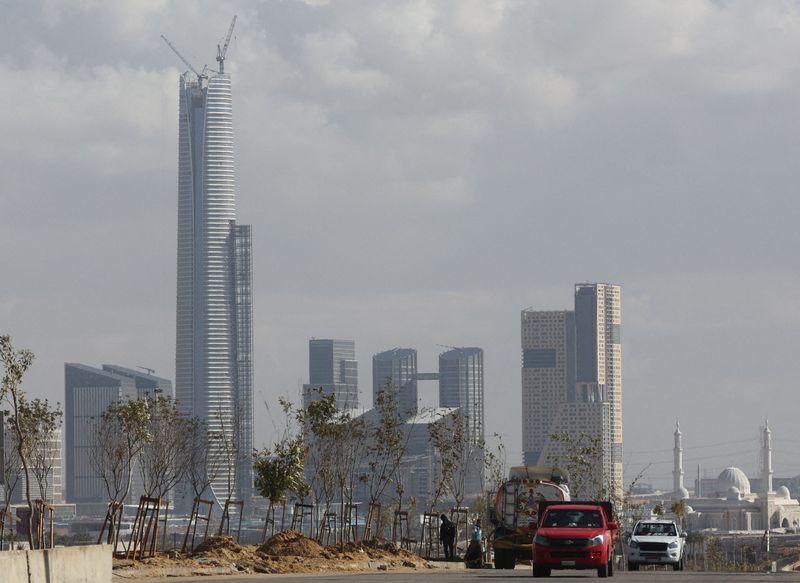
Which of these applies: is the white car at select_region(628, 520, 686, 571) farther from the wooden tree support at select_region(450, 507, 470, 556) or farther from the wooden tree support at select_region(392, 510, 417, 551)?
the wooden tree support at select_region(450, 507, 470, 556)

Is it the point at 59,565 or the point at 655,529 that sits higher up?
the point at 59,565

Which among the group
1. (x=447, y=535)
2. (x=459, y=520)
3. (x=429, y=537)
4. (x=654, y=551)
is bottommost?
(x=459, y=520)

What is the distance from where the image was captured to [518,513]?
49500 millimetres

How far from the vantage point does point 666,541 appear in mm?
52125

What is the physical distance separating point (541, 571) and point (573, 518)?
1450mm

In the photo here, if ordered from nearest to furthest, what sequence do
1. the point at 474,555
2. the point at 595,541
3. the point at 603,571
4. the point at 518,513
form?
the point at 595,541 → the point at 603,571 → the point at 518,513 → the point at 474,555

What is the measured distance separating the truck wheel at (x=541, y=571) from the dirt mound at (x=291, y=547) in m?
9.41

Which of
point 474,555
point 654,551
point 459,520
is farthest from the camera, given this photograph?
point 459,520

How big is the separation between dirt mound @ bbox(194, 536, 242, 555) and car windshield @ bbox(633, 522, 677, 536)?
14378 mm

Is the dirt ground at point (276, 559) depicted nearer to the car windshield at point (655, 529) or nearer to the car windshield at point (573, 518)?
the car windshield at point (655, 529)

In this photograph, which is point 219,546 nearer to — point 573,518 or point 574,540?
point 573,518

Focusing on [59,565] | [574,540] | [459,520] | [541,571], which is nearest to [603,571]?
[574,540]

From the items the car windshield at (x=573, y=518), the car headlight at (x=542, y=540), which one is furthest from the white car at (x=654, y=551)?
the car headlight at (x=542, y=540)

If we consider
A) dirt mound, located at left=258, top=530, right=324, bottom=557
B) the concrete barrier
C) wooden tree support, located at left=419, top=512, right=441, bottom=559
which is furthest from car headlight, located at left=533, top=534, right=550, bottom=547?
wooden tree support, located at left=419, top=512, right=441, bottom=559
